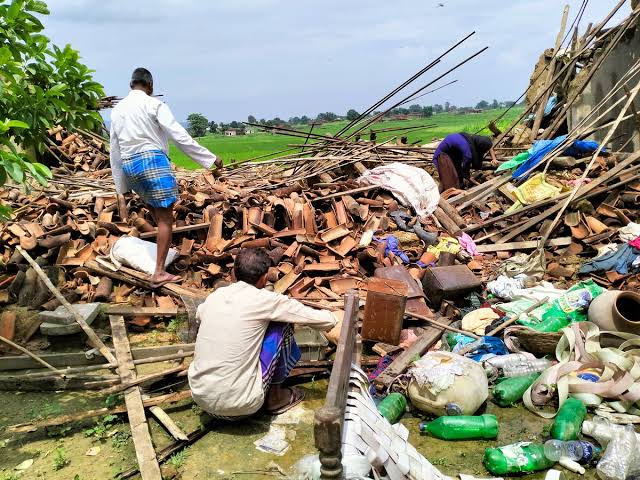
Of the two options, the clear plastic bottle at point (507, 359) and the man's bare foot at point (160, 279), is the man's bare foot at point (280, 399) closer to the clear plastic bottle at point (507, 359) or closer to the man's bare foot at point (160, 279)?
the clear plastic bottle at point (507, 359)

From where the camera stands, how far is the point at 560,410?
11.9ft

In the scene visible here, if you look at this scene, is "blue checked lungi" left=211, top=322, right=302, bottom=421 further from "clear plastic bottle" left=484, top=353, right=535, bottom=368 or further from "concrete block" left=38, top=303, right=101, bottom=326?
"concrete block" left=38, top=303, right=101, bottom=326

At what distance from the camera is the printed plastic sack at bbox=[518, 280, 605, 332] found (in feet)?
15.7

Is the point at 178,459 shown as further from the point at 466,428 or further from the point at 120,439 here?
the point at 466,428

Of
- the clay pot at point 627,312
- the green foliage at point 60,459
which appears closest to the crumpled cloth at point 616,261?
the clay pot at point 627,312

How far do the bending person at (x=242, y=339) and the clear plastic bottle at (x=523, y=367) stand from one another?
173cm

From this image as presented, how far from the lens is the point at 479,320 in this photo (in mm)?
5125

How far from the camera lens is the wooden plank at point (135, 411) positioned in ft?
10.2

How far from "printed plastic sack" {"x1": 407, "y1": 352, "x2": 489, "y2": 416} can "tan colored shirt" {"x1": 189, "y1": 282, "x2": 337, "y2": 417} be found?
3.58 ft

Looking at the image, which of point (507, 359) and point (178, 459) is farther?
point (507, 359)

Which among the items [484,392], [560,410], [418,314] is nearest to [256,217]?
[418,314]

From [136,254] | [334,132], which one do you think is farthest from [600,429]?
[334,132]

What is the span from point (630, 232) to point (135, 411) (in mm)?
6105

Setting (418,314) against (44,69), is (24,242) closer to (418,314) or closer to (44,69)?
(44,69)
